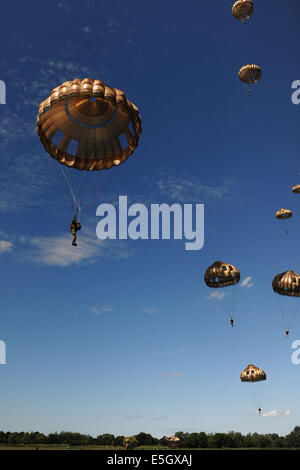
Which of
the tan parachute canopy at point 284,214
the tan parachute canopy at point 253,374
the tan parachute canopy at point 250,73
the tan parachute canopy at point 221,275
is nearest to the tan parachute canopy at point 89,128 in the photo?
the tan parachute canopy at point 221,275

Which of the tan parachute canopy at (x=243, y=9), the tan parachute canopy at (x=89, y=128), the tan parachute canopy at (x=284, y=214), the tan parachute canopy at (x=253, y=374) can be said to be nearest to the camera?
the tan parachute canopy at (x=89, y=128)

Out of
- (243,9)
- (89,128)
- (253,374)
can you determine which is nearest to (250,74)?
(243,9)

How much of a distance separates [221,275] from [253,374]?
15.7m

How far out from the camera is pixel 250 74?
45250mm

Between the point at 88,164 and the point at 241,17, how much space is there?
2878 centimetres

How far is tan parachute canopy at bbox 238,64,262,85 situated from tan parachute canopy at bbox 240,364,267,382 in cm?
3635

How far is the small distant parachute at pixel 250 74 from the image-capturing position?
148ft

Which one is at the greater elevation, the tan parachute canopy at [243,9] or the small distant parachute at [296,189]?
the tan parachute canopy at [243,9]

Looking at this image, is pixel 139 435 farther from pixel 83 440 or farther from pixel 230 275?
pixel 230 275

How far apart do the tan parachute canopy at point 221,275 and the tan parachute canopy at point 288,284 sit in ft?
16.0

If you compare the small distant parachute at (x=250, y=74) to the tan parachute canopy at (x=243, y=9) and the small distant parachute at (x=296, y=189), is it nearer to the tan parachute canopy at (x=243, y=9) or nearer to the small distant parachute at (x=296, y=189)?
the tan parachute canopy at (x=243, y=9)
